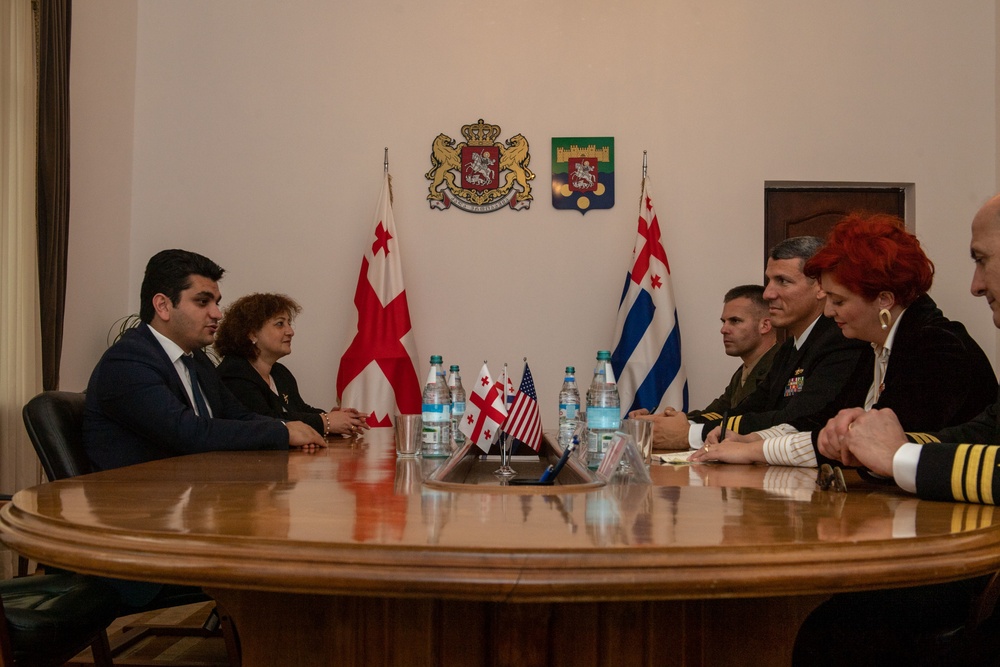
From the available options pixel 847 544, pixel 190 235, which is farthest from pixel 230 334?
pixel 847 544

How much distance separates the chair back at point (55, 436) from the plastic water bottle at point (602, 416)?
1.25m

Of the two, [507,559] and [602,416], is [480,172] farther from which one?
[507,559]

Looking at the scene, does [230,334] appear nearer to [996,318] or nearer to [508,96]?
[508,96]

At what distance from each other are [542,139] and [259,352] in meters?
1.98

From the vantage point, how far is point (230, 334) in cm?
388

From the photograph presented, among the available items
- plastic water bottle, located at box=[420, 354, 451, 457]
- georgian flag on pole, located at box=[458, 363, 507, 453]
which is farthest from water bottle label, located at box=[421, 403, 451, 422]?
georgian flag on pole, located at box=[458, 363, 507, 453]

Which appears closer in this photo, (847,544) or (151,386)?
(847,544)

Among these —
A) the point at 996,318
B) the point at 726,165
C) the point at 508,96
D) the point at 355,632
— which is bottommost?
the point at 355,632

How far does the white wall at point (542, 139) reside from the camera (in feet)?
15.9

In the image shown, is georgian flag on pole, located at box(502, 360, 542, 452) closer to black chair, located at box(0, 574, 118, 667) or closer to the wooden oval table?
the wooden oval table

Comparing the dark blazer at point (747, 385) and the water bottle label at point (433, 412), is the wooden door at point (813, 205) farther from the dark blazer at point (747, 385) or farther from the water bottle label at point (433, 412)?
the water bottle label at point (433, 412)

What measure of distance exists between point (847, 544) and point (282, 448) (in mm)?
1918

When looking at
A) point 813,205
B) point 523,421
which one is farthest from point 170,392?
point 813,205

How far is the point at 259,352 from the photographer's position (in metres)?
3.96
